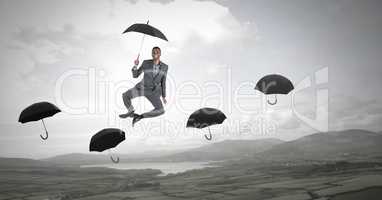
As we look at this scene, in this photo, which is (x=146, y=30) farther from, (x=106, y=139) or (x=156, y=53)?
(x=106, y=139)

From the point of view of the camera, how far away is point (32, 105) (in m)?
10.5

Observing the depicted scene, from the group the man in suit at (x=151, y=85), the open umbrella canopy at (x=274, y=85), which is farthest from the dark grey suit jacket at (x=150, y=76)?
the open umbrella canopy at (x=274, y=85)

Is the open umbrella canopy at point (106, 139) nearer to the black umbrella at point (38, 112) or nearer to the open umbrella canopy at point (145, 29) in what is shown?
the black umbrella at point (38, 112)

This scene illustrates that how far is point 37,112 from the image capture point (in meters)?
10.3

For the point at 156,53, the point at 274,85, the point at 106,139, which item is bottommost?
the point at 106,139

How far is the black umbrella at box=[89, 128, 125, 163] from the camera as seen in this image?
1022 cm

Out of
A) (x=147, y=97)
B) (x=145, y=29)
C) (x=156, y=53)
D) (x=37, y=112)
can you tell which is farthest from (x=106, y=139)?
(x=145, y=29)

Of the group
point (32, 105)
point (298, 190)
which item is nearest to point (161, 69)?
point (32, 105)

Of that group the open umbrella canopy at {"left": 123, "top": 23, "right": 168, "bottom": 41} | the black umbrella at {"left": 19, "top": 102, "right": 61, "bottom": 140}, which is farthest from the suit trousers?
the black umbrella at {"left": 19, "top": 102, "right": 61, "bottom": 140}

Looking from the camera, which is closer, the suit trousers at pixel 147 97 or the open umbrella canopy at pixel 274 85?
the suit trousers at pixel 147 97

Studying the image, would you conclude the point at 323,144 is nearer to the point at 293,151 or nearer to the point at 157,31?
the point at 293,151

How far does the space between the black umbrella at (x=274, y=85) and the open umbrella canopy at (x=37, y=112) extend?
6707 millimetres

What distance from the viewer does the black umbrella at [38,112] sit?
33.6ft

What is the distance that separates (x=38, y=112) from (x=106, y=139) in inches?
82.5
